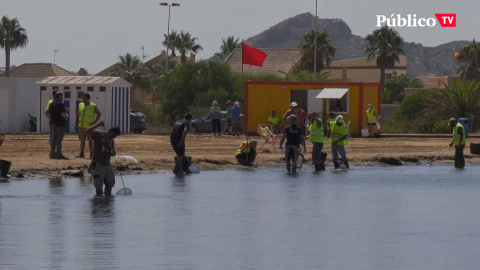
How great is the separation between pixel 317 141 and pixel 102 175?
10364 millimetres

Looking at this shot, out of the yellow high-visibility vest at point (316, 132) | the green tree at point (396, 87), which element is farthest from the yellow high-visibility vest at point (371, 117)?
the green tree at point (396, 87)

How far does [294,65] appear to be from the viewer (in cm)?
11188

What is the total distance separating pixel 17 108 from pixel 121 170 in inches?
900

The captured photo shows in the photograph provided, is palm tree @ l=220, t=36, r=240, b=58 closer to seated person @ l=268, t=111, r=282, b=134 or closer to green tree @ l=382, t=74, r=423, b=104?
green tree @ l=382, t=74, r=423, b=104

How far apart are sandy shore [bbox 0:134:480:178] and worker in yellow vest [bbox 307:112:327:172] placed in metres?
2.01

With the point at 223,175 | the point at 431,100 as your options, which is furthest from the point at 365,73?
the point at 223,175

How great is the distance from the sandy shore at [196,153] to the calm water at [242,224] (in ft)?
5.55

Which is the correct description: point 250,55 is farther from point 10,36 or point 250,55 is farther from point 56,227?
point 10,36

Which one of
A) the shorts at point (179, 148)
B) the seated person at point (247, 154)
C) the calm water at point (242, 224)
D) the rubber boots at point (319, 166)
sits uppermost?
the shorts at point (179, 148)

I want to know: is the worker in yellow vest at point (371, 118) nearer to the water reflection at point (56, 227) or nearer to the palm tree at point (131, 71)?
the water reflection at point (56, 227)

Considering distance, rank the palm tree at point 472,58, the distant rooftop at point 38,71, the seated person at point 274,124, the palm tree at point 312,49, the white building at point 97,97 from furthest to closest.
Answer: the palm tree at point 312,49, the palm tree at point 472,58, the distant rooftop at point 38,71, the white building at point 97,97, the seated person at point 274,124

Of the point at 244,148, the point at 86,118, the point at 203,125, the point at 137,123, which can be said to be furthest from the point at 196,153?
the point at 137,123

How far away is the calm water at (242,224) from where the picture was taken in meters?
16.8

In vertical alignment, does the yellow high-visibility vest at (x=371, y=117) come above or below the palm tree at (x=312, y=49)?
below
